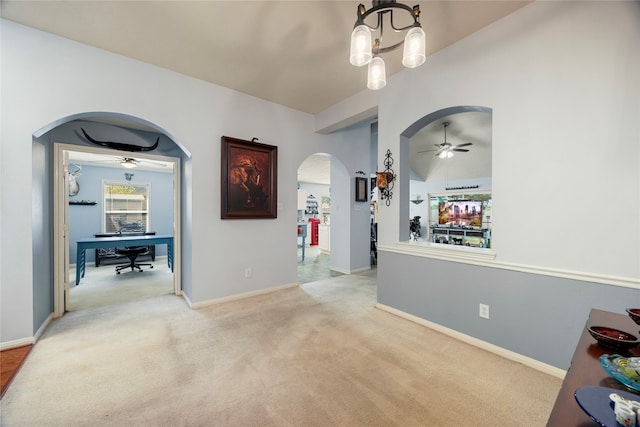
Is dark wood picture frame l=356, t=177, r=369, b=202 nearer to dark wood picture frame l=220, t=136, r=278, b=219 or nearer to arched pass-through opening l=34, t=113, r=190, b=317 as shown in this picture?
dark wood picture frame l=220, t=136, r=278, b=219

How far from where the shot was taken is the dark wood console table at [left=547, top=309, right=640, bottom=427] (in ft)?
2.05

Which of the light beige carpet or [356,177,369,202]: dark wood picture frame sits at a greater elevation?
[356,177,369,202]: dark wood picture frame

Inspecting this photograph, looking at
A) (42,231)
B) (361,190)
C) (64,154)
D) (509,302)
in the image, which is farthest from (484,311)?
(64,154)

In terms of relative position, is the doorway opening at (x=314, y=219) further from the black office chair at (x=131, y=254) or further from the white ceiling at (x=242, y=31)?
the black office chair at (x=131, y=254)

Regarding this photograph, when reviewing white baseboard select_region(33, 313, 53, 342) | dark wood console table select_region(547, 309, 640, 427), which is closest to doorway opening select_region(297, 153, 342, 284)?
white baseboard select_region(33, 313, 53, 342)

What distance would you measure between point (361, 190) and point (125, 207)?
6039 mm

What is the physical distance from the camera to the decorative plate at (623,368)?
28.9 inches

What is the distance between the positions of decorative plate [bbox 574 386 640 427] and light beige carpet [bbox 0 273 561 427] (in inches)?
43.1

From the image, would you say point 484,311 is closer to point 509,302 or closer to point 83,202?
point 509,302

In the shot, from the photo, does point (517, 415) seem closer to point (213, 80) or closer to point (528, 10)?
point (528, 10)

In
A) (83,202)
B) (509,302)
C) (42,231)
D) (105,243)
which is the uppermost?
(83,202)

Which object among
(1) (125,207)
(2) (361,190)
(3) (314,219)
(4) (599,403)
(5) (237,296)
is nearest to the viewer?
(4) (599,403)

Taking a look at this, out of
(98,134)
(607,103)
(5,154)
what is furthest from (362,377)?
(98,134)

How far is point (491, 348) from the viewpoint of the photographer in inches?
88.4
